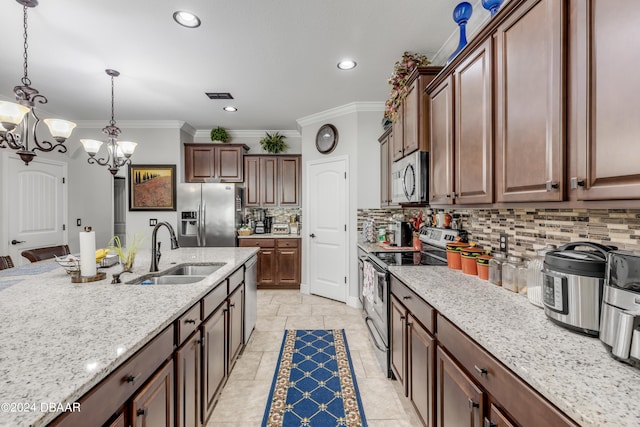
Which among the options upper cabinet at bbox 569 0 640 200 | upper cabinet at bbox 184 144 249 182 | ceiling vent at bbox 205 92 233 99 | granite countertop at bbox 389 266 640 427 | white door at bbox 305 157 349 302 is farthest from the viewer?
upper cabinet at bbox 184 144 249 182

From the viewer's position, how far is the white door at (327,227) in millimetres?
4020

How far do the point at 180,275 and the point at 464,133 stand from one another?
7.27 feet

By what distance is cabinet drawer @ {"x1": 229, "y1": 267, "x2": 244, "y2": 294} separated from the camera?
212 cm

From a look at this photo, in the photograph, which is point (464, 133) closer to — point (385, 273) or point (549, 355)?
point (385, 273)

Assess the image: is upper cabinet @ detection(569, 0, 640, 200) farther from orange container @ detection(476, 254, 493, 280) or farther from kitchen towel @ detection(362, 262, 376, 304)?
kitchen towel @ detection(362, 262, 376, 304)

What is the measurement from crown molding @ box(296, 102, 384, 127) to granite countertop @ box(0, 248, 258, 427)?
118 inches

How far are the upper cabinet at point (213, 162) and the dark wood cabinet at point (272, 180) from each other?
0.57 ft

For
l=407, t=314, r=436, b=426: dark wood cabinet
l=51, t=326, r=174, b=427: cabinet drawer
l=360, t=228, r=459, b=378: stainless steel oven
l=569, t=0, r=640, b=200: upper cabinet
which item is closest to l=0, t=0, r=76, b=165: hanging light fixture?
l=51, t=326, r=174, b=427: cabinet drawer

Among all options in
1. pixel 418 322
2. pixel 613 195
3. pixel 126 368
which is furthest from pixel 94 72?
pixel 613 195

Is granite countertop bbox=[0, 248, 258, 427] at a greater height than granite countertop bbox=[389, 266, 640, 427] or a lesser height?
greater

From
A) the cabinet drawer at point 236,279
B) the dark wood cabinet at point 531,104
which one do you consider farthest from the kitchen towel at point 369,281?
the dark wood cabinet at point 531,104

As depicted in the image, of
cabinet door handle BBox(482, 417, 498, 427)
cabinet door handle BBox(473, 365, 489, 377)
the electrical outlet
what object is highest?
the electrical outlet

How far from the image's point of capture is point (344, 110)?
4.00 meters

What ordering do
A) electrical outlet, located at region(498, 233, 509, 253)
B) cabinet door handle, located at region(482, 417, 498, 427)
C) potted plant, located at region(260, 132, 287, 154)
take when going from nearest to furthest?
cabinet door handle, located at region(482, 417, 498, 427) < electrical outlet, located at region(498, 233, 509, 253) < potted plant, located at region(260, 132, 287, 154)
